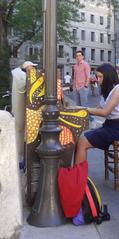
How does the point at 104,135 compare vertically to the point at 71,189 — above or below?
above

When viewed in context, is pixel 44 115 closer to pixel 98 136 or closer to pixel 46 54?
pixel 46 54

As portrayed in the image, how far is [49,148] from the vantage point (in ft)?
15.5

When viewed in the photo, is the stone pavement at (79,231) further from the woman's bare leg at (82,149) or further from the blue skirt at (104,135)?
the blue skirt at (104,135)

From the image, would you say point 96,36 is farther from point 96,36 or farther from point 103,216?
point 103,216

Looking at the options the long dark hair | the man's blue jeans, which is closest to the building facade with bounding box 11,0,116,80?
the man's blue jeans

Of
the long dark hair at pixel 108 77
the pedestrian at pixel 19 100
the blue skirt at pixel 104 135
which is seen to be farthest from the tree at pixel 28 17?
the blue skirt at pixel 104 135

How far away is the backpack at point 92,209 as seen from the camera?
472cm

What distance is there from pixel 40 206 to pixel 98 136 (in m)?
1.23

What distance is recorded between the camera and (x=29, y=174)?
523cm

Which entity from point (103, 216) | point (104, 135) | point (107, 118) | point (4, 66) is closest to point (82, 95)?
point (107, 118)

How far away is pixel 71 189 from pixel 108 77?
1521 millimetres

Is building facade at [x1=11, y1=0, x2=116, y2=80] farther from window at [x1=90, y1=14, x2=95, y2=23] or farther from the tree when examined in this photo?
the tree

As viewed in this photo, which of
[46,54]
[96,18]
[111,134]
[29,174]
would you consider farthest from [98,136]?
[96,18]

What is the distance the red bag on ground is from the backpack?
0.23 feet
